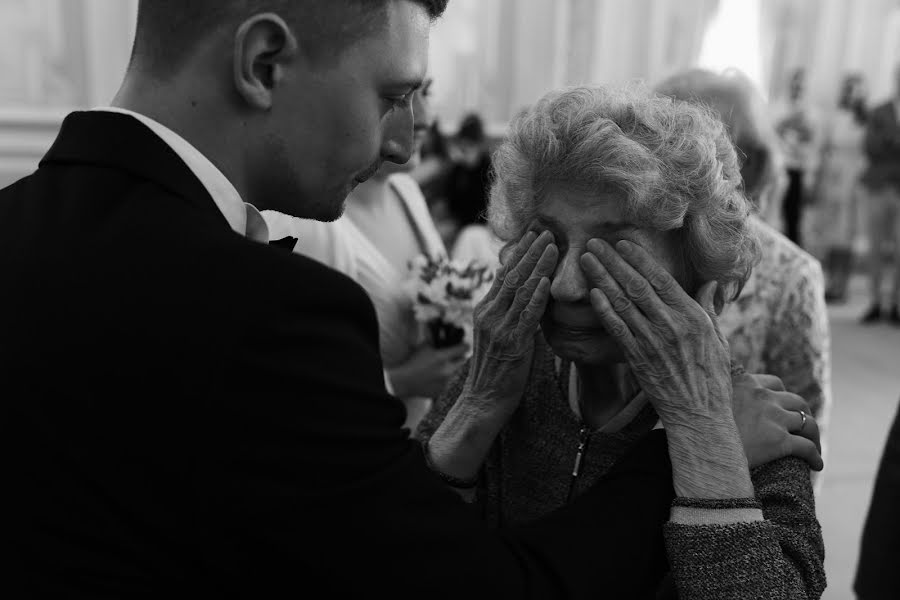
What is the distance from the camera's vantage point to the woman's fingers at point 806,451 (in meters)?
1.38

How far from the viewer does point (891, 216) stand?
8.16 meters

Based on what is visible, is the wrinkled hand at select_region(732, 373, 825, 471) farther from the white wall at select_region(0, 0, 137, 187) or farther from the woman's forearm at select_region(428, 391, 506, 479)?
the white wall at select_region(0, 0, 137, 187)

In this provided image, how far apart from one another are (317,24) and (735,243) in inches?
33.9

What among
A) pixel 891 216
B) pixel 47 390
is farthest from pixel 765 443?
pixel 891 216

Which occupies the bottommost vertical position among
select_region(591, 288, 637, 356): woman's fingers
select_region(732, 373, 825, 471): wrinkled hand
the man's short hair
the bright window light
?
select_region(732, 373, 825, 471): wrinkled hand

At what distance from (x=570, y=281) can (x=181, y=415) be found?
2.58 ft

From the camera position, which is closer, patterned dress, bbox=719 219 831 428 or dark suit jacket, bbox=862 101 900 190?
patterned dress, bbox=719 219 831 428

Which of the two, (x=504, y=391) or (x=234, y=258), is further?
(x=504, y=391)

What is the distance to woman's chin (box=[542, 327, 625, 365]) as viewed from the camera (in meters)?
1.51

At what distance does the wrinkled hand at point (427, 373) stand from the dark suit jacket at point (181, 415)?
155 cm

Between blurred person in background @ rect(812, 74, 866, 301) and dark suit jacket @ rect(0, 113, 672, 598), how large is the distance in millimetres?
8960

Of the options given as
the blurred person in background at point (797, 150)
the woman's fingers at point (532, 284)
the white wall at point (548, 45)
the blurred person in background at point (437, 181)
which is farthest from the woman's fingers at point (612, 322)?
the blurred person in background at point (797, 150)

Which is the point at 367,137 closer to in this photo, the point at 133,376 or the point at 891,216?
the point at 133,376

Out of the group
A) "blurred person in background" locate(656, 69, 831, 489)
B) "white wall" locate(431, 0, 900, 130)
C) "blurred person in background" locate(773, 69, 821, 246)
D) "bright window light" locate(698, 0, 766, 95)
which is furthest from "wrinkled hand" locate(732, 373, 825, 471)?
"bright window light" locate(698, 0, 766, 95)
